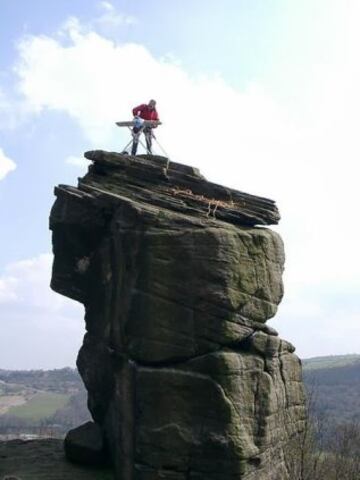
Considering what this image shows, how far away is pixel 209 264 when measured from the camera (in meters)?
21.2

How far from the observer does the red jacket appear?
28.5 meters

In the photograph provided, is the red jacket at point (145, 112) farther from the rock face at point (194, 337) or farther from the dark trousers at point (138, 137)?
the rock face at point (194, 337)

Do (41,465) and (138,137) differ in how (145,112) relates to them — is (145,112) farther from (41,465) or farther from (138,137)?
(41,465)

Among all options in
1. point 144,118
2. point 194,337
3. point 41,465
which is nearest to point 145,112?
point 144,118

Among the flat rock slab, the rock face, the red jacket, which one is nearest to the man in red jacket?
the red jacket

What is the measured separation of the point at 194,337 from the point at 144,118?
1220 centimetres

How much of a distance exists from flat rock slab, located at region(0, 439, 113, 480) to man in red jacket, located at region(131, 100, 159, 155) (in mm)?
14183

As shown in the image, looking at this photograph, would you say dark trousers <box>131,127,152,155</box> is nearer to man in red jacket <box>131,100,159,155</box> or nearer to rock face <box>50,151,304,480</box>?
man in red jacket <box>131,100,159,155</box>

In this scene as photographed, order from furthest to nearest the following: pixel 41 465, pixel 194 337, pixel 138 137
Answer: pixel 138 137, pixel 41 465, pixel 194 337

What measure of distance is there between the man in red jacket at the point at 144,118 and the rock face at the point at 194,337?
3.12 metres

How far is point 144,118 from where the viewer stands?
93.4 feet

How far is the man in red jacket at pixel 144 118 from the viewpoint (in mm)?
27938

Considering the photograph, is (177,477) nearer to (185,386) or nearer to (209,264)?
(185,386)

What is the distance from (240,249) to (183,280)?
250 cm
